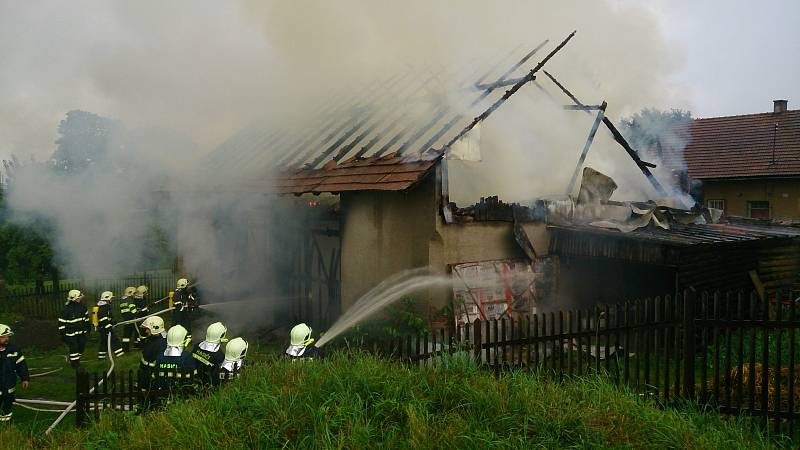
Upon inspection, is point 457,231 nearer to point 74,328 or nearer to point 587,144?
point 587,144

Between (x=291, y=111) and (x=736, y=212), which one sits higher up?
(x=291, y=111)

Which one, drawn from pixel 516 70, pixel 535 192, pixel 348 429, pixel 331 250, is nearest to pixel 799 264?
pixel 535 192

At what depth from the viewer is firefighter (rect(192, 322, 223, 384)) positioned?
6.27 m

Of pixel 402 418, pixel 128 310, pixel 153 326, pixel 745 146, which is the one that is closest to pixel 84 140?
pixel 128 310

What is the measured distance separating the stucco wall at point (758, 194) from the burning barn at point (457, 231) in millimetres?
10697

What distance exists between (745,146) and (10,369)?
25.5 meters

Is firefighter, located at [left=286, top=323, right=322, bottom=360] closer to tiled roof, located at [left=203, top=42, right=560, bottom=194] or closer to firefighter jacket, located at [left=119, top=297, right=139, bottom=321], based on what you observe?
tiled roof, located at [left=203, top=42, right=560, bottom=194]

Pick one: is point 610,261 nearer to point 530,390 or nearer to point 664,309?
point 664,309

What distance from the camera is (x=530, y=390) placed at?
5246 millimetres

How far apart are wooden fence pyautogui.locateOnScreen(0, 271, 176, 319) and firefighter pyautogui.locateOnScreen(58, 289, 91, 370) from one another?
18.8 ft

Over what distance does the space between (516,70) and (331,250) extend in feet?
17.3

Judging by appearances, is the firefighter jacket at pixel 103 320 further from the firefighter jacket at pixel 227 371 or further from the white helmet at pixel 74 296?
the firefighter jacket at pixel 227 371

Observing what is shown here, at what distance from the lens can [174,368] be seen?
20.3ft

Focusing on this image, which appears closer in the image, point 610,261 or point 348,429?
point 348,429
